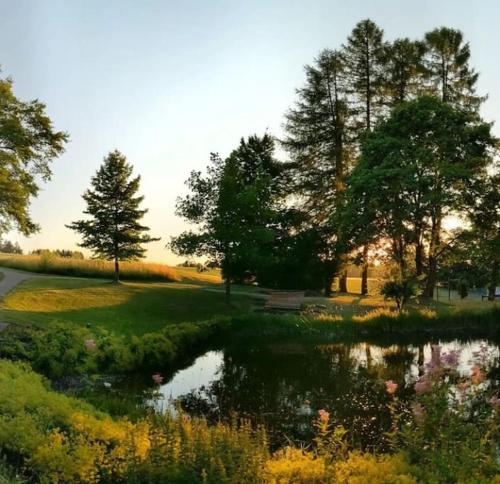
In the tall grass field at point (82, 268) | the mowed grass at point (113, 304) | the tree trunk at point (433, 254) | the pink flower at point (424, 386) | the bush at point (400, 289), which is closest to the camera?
the pink flower at point (424, 386)

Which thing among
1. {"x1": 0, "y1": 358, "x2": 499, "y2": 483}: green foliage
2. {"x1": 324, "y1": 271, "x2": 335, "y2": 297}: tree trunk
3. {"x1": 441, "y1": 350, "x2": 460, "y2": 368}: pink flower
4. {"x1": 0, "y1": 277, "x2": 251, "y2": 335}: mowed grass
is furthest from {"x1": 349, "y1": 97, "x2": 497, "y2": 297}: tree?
{"x1": 0, "y1": 358, "x2": 499, "y2": 483}: green foliage

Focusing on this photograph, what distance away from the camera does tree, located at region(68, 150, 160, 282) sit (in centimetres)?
3359

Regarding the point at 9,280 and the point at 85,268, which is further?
the point at 85,268

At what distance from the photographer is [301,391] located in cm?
1312

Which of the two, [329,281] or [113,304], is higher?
[329,281]

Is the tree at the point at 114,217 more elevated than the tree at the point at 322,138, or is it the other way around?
the tree at the point at 322,138

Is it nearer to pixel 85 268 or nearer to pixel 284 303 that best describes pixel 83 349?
pixel 284 303

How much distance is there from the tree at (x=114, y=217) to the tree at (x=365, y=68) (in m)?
17.8

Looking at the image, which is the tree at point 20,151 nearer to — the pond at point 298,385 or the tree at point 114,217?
the tree at point 114,217

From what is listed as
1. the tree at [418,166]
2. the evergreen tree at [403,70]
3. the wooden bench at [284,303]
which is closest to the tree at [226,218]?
the wooden bench at [284,303]

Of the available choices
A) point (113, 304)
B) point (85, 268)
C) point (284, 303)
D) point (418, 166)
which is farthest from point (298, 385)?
point (85, 268)

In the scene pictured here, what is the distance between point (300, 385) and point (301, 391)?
674 millimetres

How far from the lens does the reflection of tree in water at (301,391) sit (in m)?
10.3

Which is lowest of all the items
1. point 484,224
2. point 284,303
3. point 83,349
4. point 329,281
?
point 83,349
